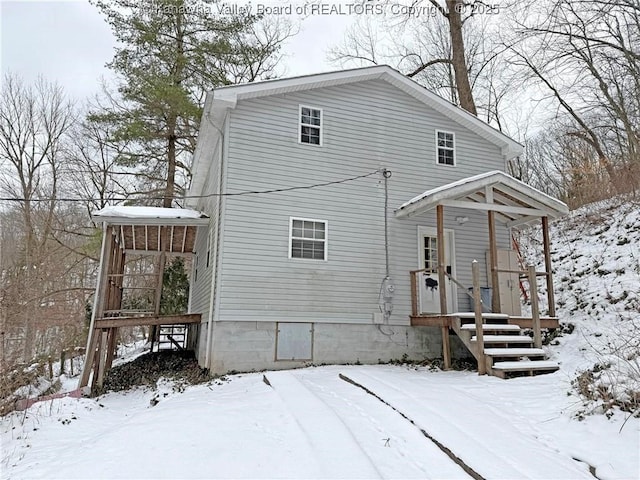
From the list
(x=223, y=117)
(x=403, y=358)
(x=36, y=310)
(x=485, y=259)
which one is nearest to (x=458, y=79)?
(x=485, y=259)

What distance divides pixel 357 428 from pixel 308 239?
5.54 meters

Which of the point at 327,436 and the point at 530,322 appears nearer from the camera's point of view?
the point at 327,436

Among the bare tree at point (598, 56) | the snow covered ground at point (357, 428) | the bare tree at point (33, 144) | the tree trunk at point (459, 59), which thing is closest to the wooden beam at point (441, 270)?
the snow covered ground at point (357, 428)

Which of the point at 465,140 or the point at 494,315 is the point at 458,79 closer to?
the point at 465,140

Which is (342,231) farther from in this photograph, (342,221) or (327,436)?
(327,436)

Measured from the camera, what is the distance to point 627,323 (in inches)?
345

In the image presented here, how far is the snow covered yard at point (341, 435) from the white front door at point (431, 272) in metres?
3.21

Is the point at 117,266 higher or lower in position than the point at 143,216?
lower

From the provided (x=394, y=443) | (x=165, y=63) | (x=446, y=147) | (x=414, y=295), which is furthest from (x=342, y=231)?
(x=165, y=63)

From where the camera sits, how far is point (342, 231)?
34.1 ft

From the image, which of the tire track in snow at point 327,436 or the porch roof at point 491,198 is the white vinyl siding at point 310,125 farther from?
the tire track in snow at point 327,436

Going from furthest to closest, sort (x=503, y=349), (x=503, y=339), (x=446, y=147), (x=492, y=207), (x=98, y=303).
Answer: (x=446, y=147) → (x=98, y=303) → (x=492, y=207) → (x=503, y=339) → (x=503, y=349)

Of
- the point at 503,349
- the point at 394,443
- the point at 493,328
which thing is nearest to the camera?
the point at 394,443

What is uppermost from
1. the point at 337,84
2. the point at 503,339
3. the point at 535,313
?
the point at 337,84
